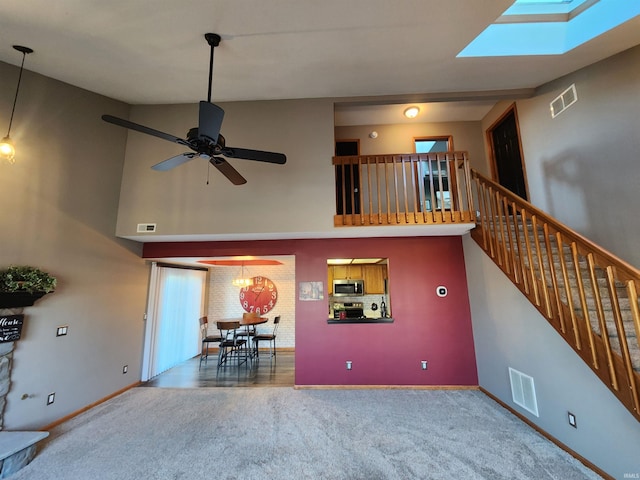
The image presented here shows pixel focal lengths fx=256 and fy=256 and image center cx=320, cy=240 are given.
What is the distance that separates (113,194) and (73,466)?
3369 mm

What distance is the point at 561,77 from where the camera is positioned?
3.75 m

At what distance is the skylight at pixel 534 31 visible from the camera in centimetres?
316

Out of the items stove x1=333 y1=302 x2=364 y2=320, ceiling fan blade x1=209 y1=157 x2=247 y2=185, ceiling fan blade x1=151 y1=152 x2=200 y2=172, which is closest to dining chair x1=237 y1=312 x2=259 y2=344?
stove x1=333 y1=302 x2=364 y2=320

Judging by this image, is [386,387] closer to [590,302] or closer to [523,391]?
[523,391]

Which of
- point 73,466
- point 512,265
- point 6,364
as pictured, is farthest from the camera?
point 512,265

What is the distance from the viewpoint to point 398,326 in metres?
4.28

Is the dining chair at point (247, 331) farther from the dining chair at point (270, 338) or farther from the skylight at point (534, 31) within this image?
the skylight at point (534, 31)

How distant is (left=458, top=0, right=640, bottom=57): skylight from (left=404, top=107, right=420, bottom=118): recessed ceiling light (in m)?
1.65

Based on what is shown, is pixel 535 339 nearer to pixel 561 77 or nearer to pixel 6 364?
pixel 561 77

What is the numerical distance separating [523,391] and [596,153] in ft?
10.3

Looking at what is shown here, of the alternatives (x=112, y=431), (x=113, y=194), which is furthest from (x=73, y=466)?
(x=113, y=194)

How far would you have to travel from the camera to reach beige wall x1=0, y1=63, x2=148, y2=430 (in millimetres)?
2932

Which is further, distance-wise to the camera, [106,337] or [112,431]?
[106,337]

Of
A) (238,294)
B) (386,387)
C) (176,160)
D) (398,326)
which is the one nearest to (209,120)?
(176,160)
